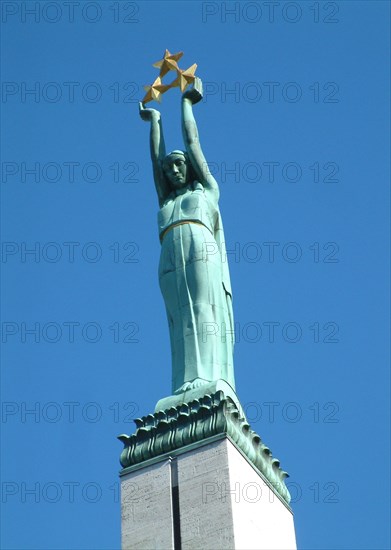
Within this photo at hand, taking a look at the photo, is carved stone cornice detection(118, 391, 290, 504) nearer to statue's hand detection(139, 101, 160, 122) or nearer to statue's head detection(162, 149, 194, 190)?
statue's head detection(162, 149, 194, 190)

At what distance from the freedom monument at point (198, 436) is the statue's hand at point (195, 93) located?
122 centimetres

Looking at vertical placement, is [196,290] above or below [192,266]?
below

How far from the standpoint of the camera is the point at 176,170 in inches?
1267

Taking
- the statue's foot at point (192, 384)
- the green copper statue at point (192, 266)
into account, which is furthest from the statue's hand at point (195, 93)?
the statue's foot at point (192, 384)

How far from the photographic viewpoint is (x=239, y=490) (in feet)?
90.1

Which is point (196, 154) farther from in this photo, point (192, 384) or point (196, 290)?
point (192, 384)

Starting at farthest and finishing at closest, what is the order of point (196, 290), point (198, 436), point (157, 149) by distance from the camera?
point (157, 149), point (196, 290), point (198, 436)

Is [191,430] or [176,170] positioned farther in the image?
[176,170]

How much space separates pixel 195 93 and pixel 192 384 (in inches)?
266

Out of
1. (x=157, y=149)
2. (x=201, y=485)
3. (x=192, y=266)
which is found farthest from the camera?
(x=157, y=149)

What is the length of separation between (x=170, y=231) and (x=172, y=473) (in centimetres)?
520

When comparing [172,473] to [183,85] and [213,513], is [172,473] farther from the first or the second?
[183,85]

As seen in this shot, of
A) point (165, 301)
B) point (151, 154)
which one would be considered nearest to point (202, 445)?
point (165, 301)

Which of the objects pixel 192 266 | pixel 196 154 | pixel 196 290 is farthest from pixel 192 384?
pixel 196 154
